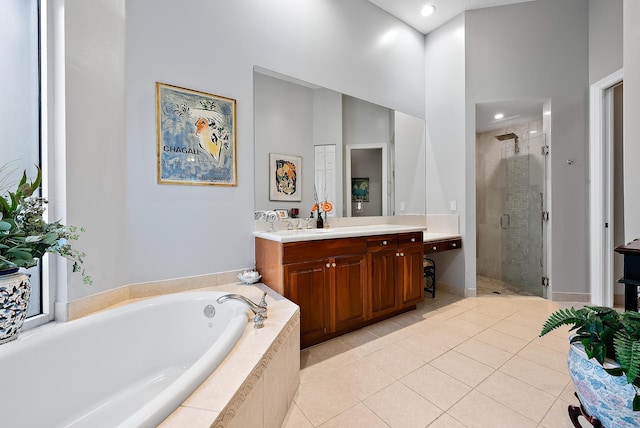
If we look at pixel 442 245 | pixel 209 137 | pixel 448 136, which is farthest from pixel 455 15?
pixel 209 137

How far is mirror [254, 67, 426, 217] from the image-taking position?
7.58 ft

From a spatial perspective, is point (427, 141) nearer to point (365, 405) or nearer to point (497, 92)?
point (497, 92)

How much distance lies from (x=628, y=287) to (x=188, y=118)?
2903mm

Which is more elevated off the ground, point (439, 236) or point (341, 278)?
point (439, 236)

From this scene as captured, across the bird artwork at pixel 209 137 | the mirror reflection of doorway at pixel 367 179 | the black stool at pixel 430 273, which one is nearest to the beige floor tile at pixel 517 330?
the black stool at pixel 430 273

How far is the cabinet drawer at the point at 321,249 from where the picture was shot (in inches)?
72.6

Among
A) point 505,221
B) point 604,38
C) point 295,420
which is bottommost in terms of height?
point 295,420

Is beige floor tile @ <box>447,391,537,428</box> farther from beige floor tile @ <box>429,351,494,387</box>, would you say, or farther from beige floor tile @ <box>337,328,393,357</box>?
beige floor tile @ <box>337,328,393,357</box>

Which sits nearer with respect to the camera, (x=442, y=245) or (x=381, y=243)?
(x=381, y=243)

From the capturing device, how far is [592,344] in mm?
1062

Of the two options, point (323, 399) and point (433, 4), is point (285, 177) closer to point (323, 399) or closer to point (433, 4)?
point (323, 399)

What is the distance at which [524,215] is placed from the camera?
347 cm

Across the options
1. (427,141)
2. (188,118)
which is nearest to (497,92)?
(427,141)

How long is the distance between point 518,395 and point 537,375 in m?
0.30
